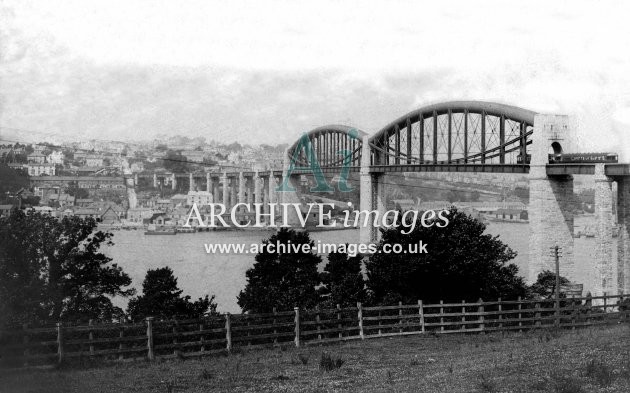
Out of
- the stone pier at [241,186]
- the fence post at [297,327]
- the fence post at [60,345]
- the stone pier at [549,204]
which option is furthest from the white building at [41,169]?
the stone pier at [241,186]

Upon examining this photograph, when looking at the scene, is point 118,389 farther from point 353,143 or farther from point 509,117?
point 353,143

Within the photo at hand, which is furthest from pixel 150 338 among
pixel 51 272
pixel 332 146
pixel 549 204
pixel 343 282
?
pixel 332 146

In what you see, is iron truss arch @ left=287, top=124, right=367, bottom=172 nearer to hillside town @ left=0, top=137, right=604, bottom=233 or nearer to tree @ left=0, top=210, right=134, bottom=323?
hillside town @ left=0, top=137, right=604, bottom=233

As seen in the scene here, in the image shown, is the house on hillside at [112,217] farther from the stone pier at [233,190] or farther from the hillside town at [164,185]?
the stone pier at [233,190]

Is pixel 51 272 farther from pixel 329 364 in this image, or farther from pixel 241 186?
pixel 241 186

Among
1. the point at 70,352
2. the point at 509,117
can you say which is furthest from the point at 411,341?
the point at 509,117
